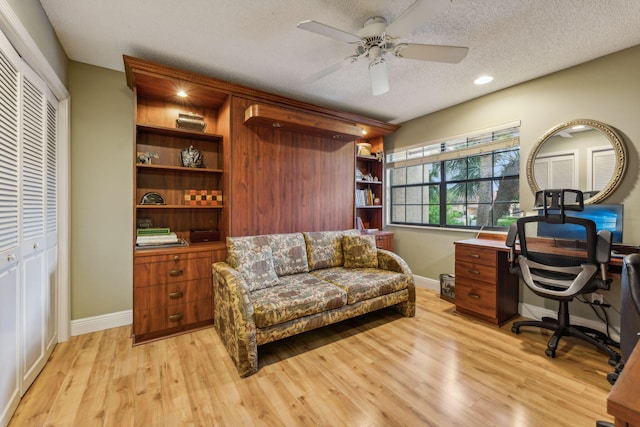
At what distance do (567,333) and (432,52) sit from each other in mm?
2571

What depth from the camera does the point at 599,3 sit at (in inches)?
69.6

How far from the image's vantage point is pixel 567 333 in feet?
7.54

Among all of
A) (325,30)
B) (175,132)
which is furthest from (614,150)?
(175,132)

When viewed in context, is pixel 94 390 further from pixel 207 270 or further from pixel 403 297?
pixel 403 297

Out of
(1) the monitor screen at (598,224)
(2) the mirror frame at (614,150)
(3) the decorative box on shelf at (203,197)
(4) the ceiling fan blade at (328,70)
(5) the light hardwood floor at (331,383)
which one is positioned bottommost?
(5) the light hardwood floor at (331,383)

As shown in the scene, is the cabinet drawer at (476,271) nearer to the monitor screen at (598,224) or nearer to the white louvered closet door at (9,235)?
the monitor screen at (598,224)

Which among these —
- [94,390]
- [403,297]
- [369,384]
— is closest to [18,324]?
[94,390]

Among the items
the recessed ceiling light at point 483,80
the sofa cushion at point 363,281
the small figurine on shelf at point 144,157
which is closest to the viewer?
the sofa cushion at point 363,281

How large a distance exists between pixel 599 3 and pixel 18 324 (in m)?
4.21

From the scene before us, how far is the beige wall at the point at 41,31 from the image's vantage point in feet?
5.04

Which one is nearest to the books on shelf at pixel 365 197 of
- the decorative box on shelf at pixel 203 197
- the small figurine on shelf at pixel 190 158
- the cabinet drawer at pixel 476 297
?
the cabinet drawer at pixel 476 297

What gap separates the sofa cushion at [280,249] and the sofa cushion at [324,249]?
3.2 inches

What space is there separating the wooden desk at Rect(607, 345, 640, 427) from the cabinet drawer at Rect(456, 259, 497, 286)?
2208 mm

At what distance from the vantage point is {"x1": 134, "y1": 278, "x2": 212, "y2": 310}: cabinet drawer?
238cm
